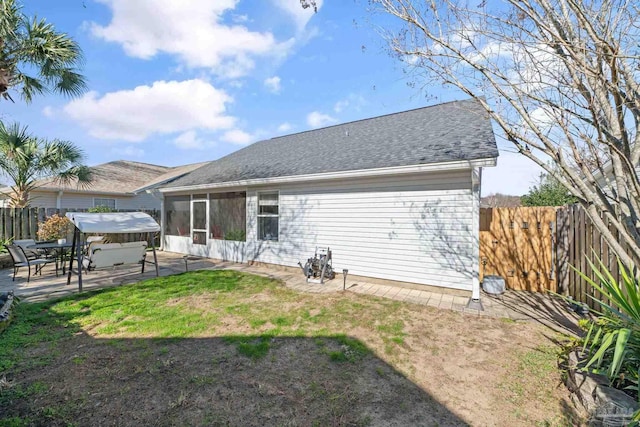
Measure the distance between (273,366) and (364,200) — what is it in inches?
182

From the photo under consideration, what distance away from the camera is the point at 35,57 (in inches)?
238

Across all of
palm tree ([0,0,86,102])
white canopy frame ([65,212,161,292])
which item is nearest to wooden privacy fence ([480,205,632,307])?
white canopy frame ([65,212,161,292])

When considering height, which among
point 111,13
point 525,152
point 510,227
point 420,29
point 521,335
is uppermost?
point 111,13

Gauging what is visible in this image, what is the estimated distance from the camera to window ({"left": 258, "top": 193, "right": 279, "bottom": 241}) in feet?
28.6

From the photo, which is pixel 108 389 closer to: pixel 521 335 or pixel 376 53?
pixel 521 335

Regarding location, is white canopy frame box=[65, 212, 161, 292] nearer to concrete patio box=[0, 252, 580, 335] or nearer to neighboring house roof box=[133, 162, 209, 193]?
concrete patio box=[0, 252, 580, 335]

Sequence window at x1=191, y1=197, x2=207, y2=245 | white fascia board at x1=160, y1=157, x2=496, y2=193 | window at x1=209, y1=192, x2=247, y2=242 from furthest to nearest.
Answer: window at x1=191, y1=197, x2=207, y2=245 → window at x1=209, y1=192, x2=247, y2=242 → white fascia board at x1=160, y1=157, x2=496, y2=193

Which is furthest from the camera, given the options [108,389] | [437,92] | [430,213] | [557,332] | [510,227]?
[510,227]

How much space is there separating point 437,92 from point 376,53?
4.02 feet

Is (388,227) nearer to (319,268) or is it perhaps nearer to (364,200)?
(364,200)

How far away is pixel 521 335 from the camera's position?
406 cm

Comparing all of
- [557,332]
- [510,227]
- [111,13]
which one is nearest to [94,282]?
[111,13]

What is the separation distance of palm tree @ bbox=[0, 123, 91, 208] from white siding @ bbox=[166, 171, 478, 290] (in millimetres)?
8639

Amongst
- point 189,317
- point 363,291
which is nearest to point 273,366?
point 189,317
